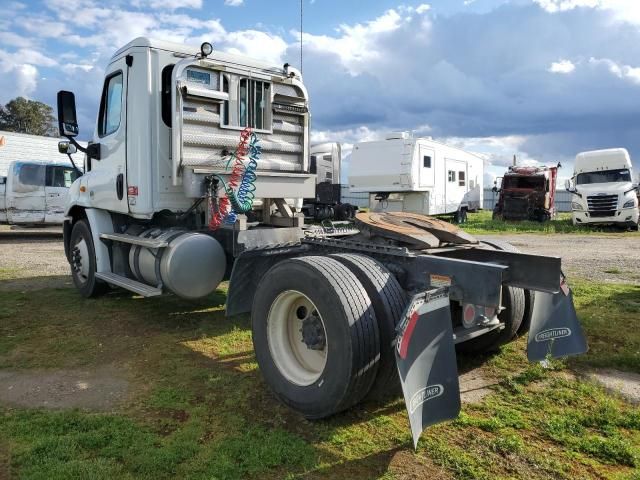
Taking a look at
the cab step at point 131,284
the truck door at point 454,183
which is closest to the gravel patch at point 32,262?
the cab step at point 131,284

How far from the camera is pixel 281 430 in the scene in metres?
3.33

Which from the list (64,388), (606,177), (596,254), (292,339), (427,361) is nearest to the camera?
(427,361)

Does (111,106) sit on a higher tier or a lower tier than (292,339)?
higher

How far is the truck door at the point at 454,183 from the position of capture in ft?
71.6

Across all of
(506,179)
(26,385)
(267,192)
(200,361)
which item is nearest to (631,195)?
(506,179)

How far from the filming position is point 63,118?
21.3ft

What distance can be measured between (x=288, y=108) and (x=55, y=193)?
36.0 ft

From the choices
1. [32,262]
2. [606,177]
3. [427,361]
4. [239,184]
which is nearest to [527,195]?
[606,177]

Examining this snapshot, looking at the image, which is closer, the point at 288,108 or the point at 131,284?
the point at 131,284

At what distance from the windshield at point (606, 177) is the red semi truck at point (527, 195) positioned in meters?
3.07

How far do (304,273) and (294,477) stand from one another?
123 cm

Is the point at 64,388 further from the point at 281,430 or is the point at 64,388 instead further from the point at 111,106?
the point at 111,106

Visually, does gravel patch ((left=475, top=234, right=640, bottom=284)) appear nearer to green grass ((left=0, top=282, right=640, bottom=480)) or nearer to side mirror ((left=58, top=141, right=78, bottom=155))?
green grass ((left=0, top=282, right=640, bottom=480))

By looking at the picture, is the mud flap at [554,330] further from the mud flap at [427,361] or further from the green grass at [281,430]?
the mud flap at [427,361]
